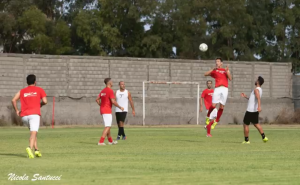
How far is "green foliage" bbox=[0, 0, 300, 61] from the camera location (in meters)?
68.6

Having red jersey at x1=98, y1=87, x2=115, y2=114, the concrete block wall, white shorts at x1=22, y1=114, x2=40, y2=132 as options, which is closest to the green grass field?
white shorts at x1=22, y1=114, x2=40, y2=132

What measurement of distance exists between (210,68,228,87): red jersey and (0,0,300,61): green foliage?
42.6 m

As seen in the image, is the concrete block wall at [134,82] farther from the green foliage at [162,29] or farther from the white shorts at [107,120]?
the white shorts at [107,120]

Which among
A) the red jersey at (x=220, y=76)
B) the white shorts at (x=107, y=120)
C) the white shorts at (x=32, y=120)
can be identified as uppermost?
the red jersey at (x=220, y=76)

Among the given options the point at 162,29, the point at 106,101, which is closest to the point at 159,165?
the point at 106,101

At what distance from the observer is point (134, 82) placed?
51000 mm

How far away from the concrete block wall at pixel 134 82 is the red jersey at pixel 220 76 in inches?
930

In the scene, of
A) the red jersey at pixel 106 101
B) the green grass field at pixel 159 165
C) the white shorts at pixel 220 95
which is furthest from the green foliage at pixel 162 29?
the green grass field at pixel 159 165

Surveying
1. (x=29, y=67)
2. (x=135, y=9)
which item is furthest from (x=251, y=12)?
(x=29, y=67)

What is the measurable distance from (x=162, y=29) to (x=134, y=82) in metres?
21.4

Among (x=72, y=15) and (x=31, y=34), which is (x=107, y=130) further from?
(x=72, y=15)

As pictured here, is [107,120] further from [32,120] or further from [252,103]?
[32,120]

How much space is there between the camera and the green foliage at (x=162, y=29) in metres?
68.6

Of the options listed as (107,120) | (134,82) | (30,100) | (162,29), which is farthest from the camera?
(162,29)
